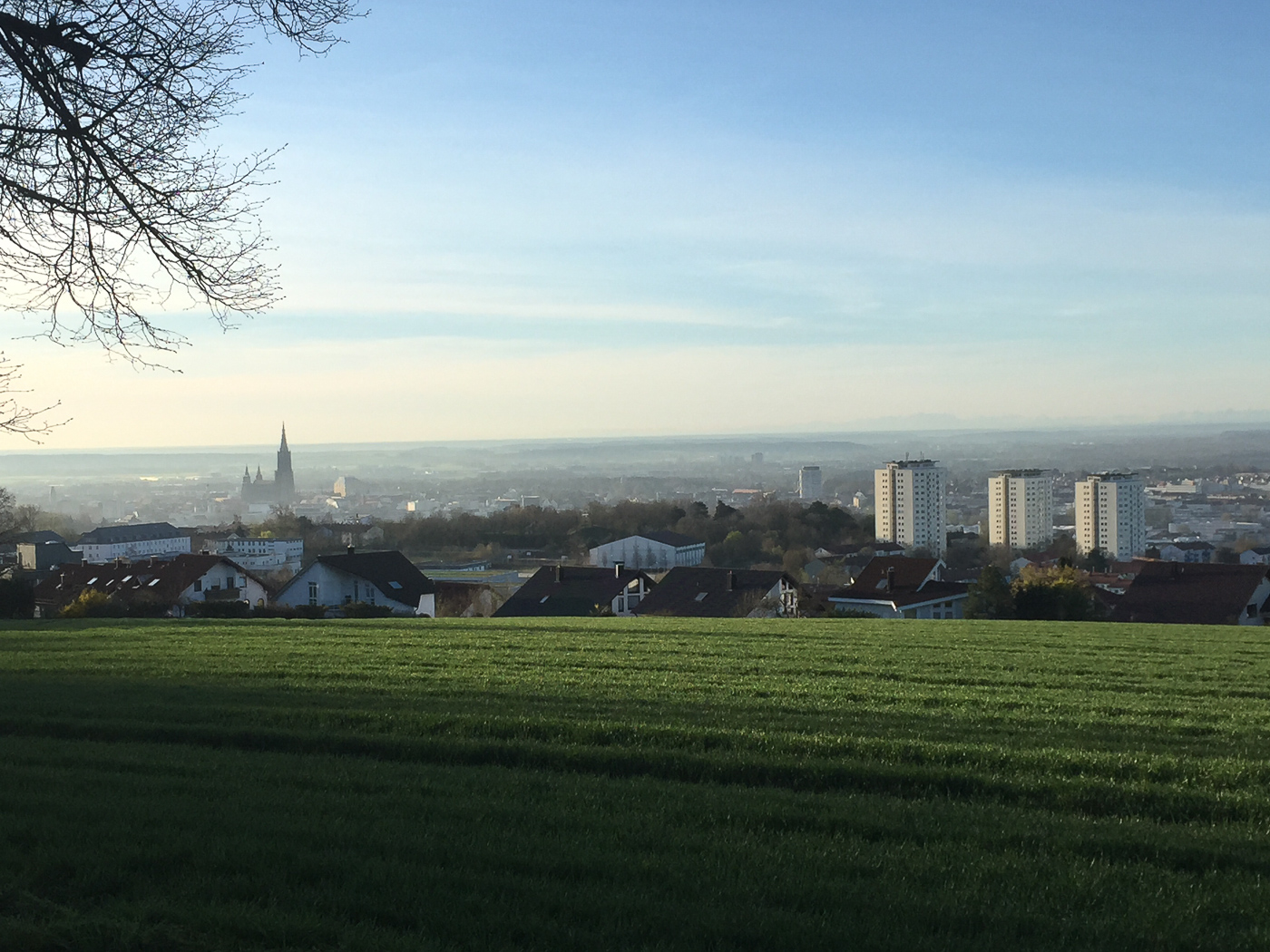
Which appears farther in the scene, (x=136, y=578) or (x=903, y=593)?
(x=136, y=578)

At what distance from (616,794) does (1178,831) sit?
361 centimetres

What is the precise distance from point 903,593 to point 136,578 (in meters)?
40.0

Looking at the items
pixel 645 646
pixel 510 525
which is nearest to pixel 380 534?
pixel 510 525

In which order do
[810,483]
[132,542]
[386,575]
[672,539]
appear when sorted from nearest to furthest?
1. [386,575]
2. [672,539]
3. [132,542]
4. [810,483]

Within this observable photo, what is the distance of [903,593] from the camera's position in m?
52.1

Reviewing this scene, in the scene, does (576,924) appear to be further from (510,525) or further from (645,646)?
(510,525)

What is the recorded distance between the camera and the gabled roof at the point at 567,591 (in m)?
49.6

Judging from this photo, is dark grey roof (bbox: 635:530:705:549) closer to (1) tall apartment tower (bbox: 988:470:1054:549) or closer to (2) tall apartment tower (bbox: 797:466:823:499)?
(1) tall apartment tower (bbox: 988:470:1054:549)

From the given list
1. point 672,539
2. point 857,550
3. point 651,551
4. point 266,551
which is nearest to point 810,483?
point 857,550

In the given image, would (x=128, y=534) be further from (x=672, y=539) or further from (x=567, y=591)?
(x=567, y=591)

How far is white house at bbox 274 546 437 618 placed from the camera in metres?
54.0

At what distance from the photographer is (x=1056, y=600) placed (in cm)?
4103

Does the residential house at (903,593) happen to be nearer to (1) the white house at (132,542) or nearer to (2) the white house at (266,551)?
(2) the white house at (266,551)

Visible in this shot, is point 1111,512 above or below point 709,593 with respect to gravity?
below
